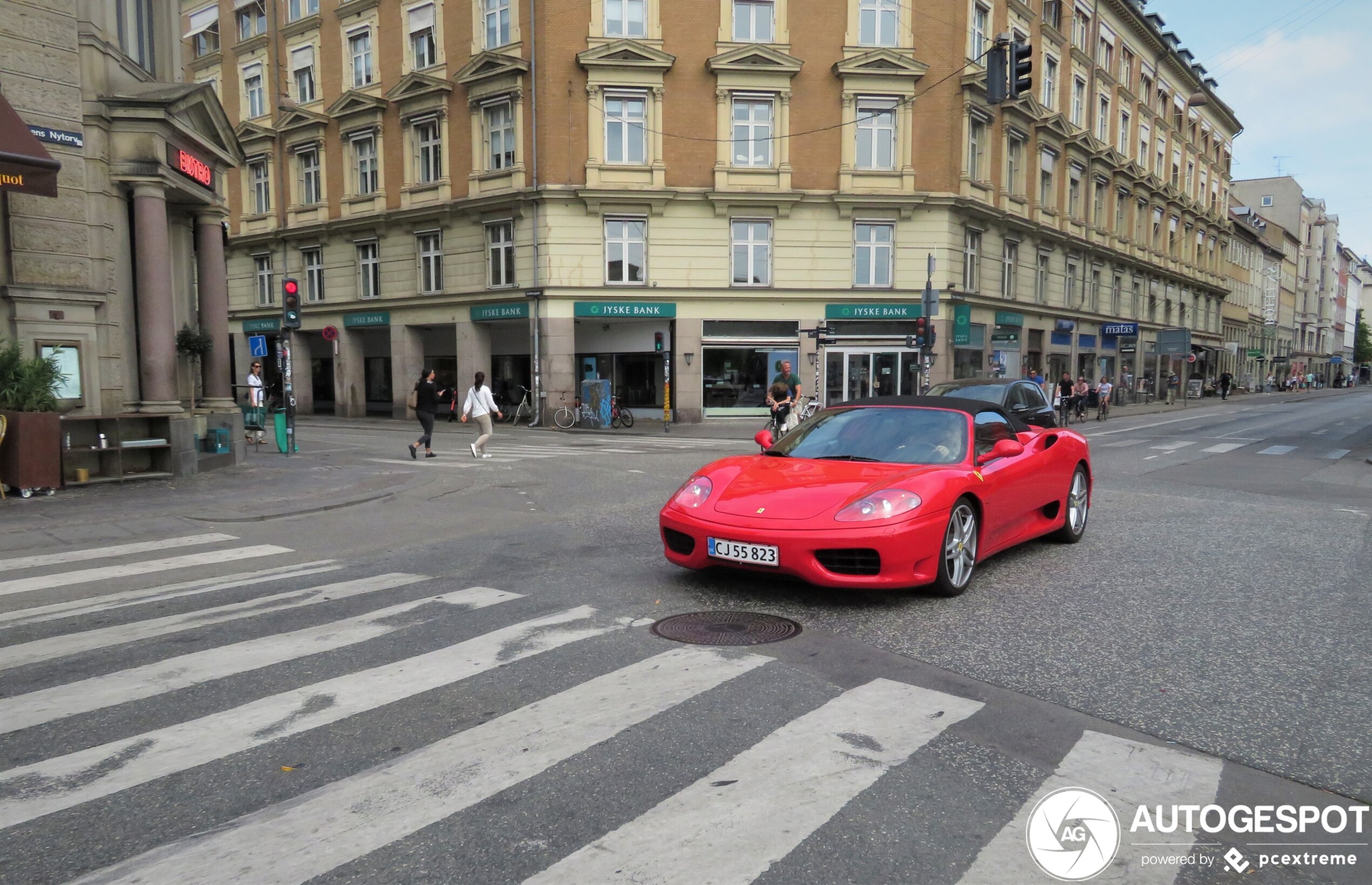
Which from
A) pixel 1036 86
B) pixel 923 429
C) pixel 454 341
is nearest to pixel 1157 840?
pixel 923 429

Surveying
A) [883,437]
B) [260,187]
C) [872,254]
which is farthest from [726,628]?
[260,187]

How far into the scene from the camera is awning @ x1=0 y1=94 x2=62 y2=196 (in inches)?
405

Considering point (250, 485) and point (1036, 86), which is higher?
point (1036, 86)

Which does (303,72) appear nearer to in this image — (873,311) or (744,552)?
(873,311)

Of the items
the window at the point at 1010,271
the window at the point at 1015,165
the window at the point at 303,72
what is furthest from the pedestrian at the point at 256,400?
the window at the point at 1015,165

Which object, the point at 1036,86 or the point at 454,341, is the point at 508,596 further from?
the point at 1036,86

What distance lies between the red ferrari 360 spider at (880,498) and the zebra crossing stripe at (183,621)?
233 centimetres

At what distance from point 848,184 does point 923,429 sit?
2321 cm

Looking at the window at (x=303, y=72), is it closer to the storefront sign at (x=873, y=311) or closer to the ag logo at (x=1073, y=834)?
the storefront sign at (x=873, y=311)

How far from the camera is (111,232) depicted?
43.1 ft

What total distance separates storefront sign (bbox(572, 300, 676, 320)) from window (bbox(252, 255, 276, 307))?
651 inches

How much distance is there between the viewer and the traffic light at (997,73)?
1567cm

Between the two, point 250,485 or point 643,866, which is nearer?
point 643,866

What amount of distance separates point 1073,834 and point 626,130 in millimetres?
27600
